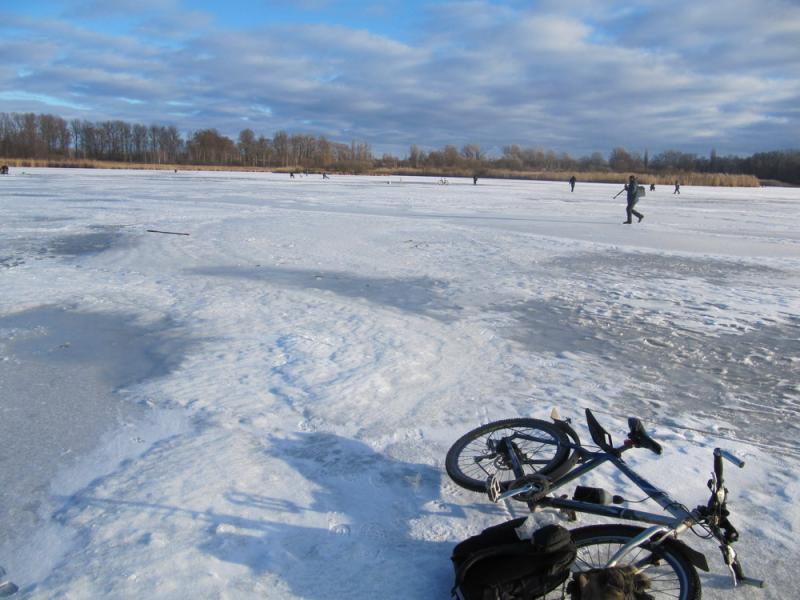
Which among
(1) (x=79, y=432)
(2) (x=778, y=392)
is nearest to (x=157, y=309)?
(1) (x=79, y=432)

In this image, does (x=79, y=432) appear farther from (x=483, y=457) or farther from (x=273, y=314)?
(x=273, y=314)

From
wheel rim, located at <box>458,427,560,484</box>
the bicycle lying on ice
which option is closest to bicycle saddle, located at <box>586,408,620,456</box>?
the bicycle lying on ice

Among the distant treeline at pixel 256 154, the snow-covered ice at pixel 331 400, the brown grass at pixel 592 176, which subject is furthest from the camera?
the distant treeline at pixel 256 154

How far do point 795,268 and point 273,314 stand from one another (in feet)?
→ 31.2

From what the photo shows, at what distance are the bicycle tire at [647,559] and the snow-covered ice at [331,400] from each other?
0.31 meters

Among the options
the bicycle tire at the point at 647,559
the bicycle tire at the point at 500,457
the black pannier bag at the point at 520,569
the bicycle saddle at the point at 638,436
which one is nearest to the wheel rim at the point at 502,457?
the bicycle tire at the point at 500,457

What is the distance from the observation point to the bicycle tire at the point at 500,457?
131 inches

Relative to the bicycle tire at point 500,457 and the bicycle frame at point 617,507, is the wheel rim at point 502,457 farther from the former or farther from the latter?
the bicycle frame at point 617,507

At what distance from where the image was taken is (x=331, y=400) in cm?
466

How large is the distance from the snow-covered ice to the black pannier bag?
0.28 metres

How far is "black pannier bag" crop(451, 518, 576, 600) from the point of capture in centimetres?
240

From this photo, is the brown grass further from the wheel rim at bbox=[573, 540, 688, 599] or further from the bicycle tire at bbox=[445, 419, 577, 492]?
the wheel rim at bbox=[573, 540, 688, 599]

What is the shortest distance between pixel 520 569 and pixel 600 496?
630mm

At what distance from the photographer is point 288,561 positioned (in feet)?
9.19
